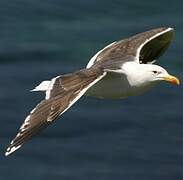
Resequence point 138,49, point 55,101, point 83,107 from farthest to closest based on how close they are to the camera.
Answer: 1. point 83,107
2. point 138,49
3. point 55,101

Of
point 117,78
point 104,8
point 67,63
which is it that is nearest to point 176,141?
point 67,63

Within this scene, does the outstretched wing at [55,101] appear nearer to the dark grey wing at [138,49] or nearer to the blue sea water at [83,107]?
the dark grey wing at [138,49]

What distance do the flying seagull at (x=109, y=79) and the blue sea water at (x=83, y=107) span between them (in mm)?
3490

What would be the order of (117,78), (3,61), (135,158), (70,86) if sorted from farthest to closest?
(3,61), (135,158), (117,78), (70,86)

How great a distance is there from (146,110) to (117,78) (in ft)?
18.7

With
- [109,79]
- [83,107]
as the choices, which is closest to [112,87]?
[109,79]

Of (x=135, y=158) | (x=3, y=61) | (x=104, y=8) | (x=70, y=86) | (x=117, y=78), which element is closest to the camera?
(x=70, y=86)

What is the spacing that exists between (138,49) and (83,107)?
4.69 m

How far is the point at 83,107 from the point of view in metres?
19.9

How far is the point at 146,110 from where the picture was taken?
66.1 feet

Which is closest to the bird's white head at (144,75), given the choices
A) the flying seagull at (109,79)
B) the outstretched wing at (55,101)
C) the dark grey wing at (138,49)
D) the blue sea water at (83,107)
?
the flying seagull at (109,79)

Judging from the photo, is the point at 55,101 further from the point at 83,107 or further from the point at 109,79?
the point at 83,107

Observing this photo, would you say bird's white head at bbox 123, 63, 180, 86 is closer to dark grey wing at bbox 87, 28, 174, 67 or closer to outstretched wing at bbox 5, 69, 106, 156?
dark grey wing at bbox 87, 28, 174, 67

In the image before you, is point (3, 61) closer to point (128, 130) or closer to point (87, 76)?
point (128, 130)
